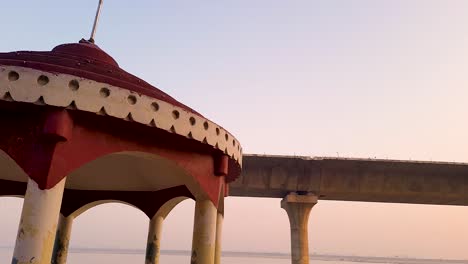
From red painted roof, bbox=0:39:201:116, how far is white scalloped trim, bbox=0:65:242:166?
33 cm

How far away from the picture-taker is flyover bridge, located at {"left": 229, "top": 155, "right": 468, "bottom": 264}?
28.7 meters

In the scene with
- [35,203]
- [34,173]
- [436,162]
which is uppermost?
[436,162]

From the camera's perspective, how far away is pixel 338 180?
29.5 m

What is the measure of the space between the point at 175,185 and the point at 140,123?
633 cm

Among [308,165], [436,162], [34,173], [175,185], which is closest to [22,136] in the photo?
[34,173]

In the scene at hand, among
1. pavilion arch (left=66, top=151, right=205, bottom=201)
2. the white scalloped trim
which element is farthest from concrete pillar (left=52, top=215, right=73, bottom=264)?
the white scalloped trim

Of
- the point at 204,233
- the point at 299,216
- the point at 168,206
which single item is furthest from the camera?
the point at 299,216

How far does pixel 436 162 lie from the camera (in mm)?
28297

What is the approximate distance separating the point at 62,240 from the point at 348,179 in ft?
68.7

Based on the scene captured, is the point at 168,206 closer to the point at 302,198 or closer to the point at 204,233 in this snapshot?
the point at 204,233

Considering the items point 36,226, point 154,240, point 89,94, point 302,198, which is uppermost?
point 302,198

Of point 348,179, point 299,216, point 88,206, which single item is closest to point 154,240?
point 88,206

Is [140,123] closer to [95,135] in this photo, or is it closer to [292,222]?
[95,135]

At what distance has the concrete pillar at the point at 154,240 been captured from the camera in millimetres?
14688
